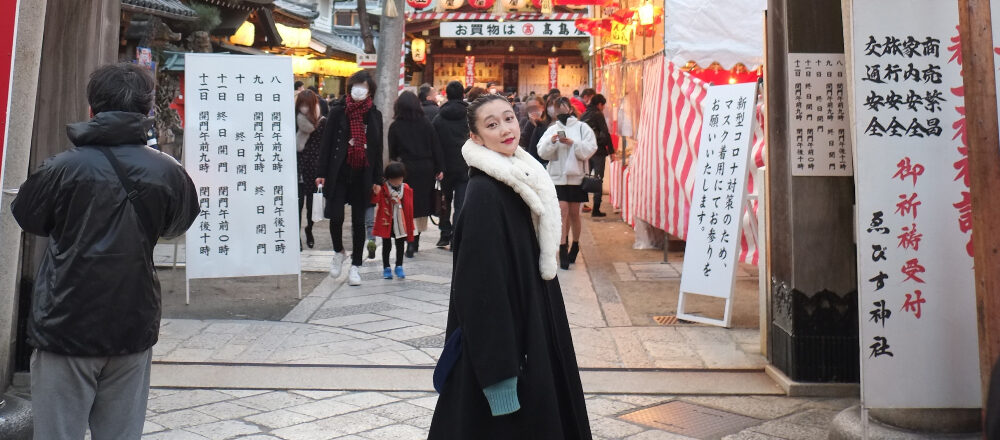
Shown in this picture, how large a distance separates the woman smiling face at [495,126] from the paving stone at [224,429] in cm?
237

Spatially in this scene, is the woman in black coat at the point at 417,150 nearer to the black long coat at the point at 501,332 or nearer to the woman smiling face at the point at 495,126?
the woman smiling face at the point at 495,126

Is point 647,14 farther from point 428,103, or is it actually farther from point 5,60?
point 5,60

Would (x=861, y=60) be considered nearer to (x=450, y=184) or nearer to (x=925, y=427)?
(x=925, y=427)

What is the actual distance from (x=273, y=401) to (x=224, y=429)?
53cm

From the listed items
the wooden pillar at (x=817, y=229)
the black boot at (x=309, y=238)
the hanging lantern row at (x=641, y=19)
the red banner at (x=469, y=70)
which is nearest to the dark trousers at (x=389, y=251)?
the black boot at (x=309, y=238)

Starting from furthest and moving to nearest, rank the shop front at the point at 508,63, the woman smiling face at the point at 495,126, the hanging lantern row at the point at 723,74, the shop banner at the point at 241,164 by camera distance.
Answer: the shop front at the point at 508,63
the hanging lantern row at the point at 723,74
the shop banner at the point at 241,164
the woman smiling face at the point at 495,126

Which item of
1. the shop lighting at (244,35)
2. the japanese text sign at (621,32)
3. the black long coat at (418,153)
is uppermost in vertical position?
the shop lighting at (244,35)

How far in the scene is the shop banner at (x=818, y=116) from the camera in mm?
5555

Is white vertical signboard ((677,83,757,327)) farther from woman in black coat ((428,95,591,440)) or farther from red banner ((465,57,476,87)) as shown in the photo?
red banner ((465,57,476,87))

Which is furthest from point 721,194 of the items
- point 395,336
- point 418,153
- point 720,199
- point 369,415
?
point 418,153

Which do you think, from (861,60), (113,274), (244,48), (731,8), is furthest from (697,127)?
(244,48)

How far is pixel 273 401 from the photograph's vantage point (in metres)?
5.43

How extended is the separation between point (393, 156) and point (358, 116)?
191 centimetres

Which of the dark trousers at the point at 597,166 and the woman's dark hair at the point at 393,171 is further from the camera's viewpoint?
the dark trousers at the point at 597,166
